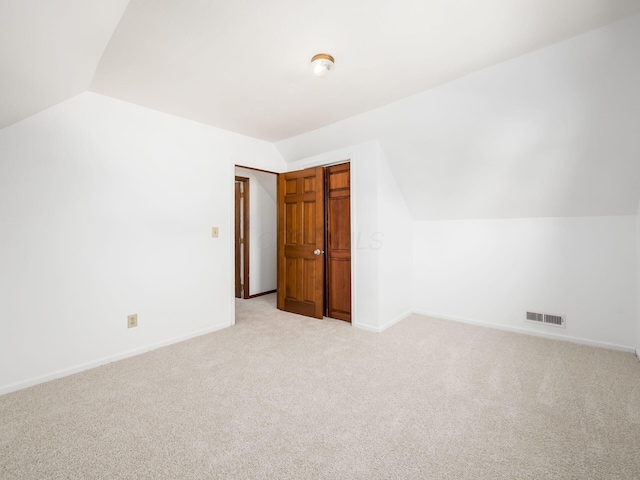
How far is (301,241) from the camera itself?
3965 mm

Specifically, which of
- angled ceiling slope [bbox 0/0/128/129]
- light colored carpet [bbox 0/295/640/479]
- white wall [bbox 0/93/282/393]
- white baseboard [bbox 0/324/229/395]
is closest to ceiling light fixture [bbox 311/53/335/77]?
angled ceiling slope [bbox 0/0/128/129]

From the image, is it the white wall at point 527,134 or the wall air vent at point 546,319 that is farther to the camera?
the wall air vent at point 546,319

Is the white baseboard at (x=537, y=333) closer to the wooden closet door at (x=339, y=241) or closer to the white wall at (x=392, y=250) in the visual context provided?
the white wall at (x=392, y=250)

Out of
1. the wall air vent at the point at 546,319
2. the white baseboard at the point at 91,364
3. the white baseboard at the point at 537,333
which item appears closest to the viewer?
the white baseboard at the point at 91,364

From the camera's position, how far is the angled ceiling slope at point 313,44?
5.35 ft

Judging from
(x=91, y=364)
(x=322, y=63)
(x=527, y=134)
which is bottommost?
(x=91, y=364)

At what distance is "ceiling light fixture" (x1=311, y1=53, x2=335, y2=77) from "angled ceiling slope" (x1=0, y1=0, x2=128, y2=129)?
111 centimetres

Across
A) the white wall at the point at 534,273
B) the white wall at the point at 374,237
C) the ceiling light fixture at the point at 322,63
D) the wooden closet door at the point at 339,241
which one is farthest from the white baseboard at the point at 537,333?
the ceiling light fixture at the point at 322,63

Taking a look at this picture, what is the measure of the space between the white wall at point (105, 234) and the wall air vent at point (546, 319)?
3.40 metres

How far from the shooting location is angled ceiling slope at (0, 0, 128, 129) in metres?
1.21

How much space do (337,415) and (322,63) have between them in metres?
2.33

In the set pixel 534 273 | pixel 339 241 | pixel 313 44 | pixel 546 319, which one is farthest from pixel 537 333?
pixel 313 44

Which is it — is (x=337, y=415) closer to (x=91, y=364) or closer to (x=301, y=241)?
(x=91, y=364)

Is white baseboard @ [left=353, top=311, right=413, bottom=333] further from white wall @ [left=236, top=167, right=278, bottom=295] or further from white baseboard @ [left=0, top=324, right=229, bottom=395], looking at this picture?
white wall @ [left=236, top=167, right=278, bottom=295]
